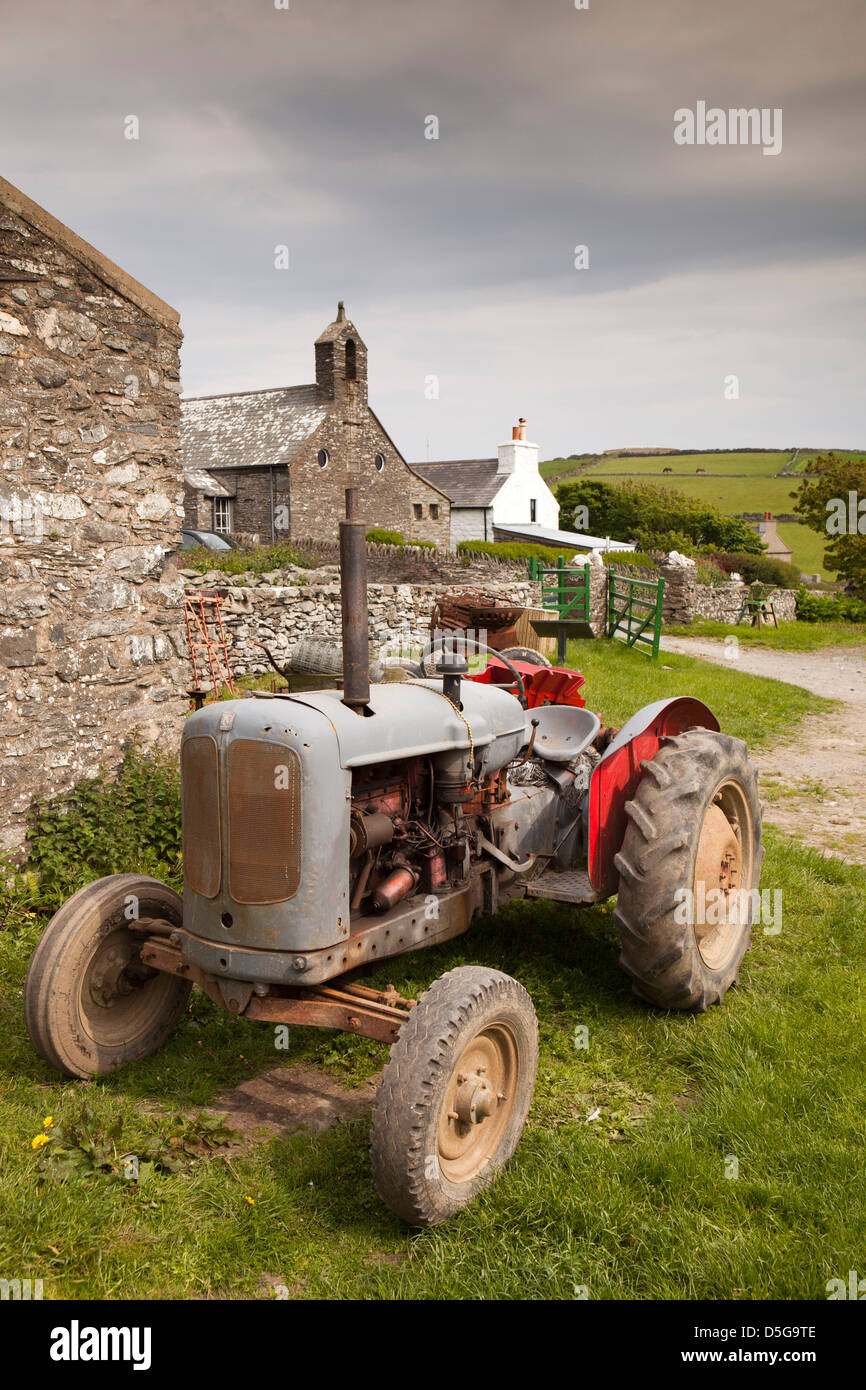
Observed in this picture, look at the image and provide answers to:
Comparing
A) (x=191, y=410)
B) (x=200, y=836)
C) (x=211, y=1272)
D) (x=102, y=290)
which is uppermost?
(x=191, y=410)

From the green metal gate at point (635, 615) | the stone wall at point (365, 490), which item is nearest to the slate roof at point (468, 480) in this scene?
the stone wall at point (365, 490)

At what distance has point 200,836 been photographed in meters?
3.27

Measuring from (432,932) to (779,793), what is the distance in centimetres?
515

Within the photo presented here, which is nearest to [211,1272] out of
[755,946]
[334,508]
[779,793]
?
[755,946]

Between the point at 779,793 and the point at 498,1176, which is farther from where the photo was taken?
the point at 779,793

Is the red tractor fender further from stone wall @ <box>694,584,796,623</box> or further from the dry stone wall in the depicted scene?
stone wall @ <box>694,584,796,623</box>

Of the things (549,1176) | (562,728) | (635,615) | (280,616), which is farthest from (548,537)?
(549,1176)

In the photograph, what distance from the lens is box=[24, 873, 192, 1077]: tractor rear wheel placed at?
3514 millimetres

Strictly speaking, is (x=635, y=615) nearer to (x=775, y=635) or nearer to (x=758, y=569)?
(x=775, y=635)

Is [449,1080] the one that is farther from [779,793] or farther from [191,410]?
[191,410]

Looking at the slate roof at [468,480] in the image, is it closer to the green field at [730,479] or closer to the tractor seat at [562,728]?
the green field at [730,479]

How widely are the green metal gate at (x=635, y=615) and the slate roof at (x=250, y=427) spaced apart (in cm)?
1366

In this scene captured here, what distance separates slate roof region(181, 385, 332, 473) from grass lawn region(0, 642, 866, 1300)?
27.4 m

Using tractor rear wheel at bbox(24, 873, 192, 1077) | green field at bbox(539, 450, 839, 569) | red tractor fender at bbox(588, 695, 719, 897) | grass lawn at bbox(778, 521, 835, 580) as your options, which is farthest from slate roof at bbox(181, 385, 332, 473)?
green field at bbox(539, 450, 839, 569)
